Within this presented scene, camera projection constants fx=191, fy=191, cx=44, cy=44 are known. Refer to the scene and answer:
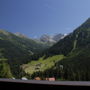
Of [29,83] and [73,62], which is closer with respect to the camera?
[29,83]

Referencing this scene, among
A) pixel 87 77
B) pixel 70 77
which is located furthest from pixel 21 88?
pixel 70 77

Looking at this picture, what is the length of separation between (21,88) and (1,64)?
43225 millimetres

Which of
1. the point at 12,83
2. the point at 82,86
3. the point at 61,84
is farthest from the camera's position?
the point at 12,83

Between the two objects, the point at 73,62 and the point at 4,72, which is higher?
the point at 73,62

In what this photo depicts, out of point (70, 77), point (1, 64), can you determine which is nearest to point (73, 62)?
point (70, 77)

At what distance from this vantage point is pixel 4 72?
1718 inches

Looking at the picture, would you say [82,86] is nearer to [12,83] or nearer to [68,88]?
[68,88]

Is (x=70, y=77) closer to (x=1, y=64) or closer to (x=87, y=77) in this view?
(x=87, y=77)

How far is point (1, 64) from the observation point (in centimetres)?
4516

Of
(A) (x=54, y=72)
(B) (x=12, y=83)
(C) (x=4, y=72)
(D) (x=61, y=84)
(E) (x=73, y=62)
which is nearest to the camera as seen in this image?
(D) (x=61, y=84)

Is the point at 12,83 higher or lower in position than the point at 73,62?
lower

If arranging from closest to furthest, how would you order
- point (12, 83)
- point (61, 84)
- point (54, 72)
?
point (61, 84)
point (12, 83)
point (54, 72)

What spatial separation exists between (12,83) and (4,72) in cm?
4145

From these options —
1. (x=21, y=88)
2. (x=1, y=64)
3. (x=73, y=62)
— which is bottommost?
(x=21, y=88)
